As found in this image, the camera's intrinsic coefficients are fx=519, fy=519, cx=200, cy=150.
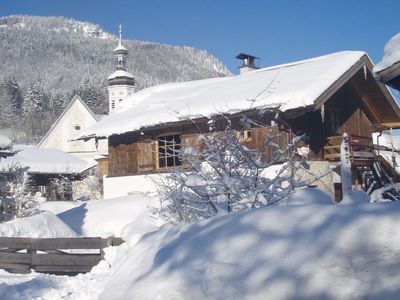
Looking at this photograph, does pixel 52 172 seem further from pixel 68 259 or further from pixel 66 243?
pixel 68 259

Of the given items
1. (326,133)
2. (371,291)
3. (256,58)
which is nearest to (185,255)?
(371,291)

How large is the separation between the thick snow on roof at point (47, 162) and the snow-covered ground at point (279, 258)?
3355 centimetres

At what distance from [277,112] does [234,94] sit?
3.89 m

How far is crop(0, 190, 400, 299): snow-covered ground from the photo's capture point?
3174mm

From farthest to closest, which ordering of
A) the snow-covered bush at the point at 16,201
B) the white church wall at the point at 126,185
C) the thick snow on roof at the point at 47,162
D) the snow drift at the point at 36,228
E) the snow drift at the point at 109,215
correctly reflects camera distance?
the thick snow on roof at the point at 47,162 → the white church wall at the point at 126,185 → the snow drift at the point at 109,215 → the snow-covered bush at the point at 16,201 → the snow drift at the point at 36,228

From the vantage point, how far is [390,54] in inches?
296

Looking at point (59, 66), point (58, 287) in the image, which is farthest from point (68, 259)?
point (59, 66)

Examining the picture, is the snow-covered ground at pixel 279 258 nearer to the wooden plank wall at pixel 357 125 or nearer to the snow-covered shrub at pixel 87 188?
the wooden plank wall at pixel 357 125

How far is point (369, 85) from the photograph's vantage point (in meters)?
19.8

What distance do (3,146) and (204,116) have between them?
→ 20.3 ft

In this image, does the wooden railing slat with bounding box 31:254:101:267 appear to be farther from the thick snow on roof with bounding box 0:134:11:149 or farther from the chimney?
the chimney

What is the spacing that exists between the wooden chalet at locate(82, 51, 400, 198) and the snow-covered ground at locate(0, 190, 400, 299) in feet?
37.2

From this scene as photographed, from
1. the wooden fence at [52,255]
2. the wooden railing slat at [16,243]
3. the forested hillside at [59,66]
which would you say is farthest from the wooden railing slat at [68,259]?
the forested hillside at [59,66]

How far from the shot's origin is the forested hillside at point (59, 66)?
314ft
